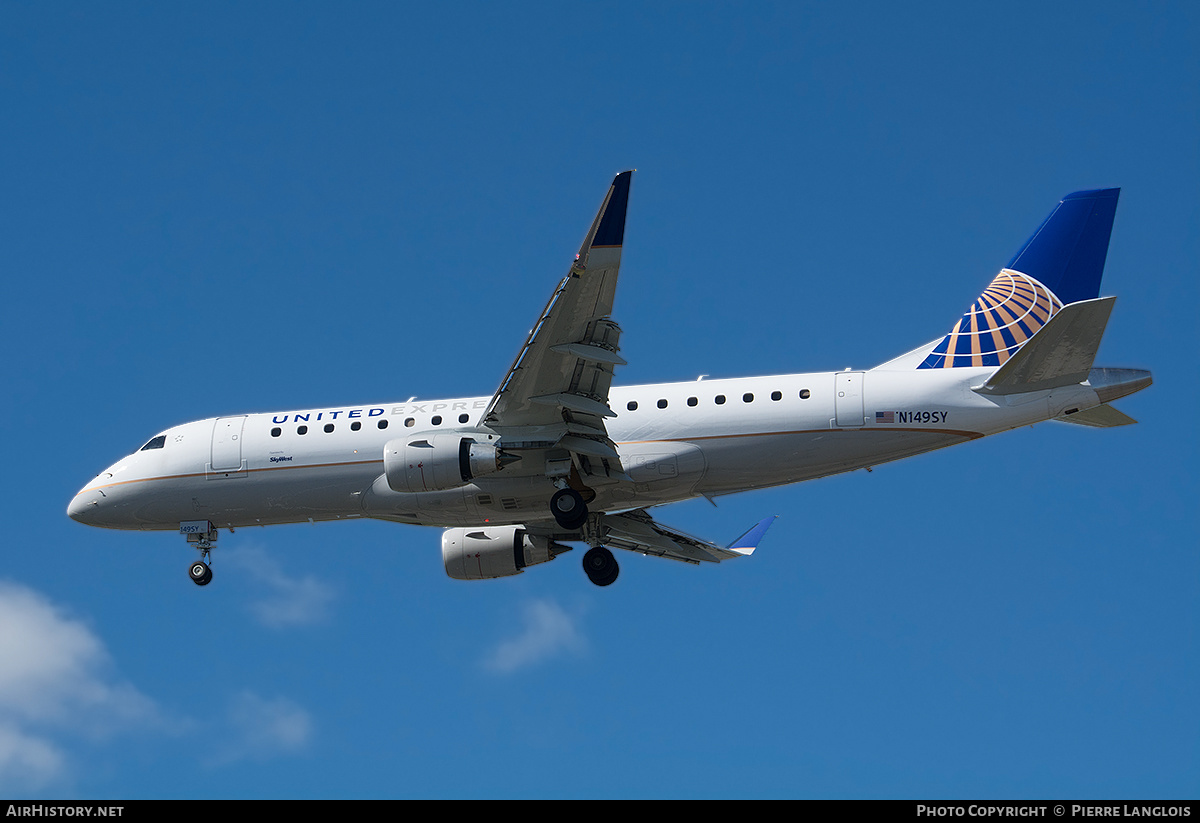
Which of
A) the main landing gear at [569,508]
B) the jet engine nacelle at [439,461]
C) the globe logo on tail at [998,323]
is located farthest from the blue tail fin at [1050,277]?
the jet engine nacelle at [439,461]

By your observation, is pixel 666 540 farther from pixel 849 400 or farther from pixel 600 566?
pixel 849 400

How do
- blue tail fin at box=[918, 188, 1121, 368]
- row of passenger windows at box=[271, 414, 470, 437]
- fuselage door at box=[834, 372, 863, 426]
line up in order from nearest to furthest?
fuselage door at box=[834, 372, 863, 426]
row of passenger windows at box=[271, 414, 470, 437]
blue tail fin at box=[918, 188, 1121, 368]

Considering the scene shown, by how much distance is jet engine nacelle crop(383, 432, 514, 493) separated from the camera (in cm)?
2411

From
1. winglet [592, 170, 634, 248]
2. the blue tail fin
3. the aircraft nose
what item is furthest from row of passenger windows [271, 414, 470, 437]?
the blue tail fin

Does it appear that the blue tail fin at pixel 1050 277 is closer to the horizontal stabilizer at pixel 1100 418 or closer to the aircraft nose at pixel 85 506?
the horizontal stabilizer at pixel 1100 418

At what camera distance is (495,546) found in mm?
29047

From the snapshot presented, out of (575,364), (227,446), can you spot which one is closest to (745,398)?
(575,364)

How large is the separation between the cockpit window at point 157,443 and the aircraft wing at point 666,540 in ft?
32.7

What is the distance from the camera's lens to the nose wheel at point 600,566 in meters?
27.4

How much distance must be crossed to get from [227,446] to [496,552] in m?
6.34

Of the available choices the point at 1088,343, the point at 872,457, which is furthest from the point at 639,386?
the point at 1088,343

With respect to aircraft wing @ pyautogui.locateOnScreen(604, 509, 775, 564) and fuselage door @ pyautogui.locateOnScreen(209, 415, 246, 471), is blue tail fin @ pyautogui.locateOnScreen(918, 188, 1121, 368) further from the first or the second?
fuselage door @ pyautogui.locateOnScreen(209, 415, 246, 471)

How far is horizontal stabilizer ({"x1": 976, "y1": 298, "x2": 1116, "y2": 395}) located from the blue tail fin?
1726 mm
